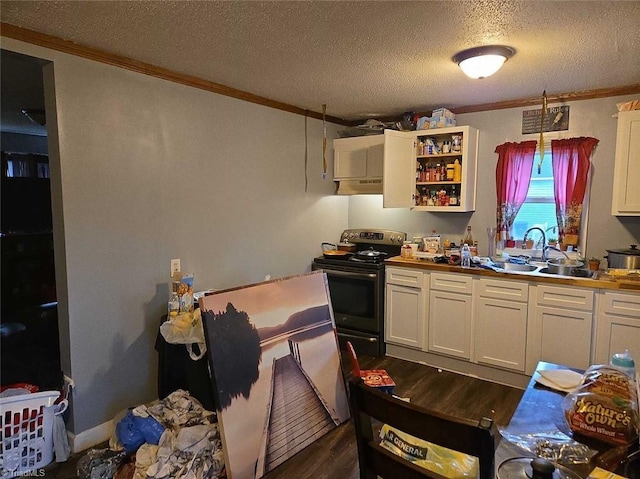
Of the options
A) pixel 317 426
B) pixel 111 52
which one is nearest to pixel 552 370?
pixel 317 426

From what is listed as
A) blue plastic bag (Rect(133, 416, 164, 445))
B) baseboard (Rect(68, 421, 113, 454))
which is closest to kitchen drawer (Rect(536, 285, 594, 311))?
blue plastic bag (Rect(133, 416, 164, 445))

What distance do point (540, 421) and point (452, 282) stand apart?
2223mm

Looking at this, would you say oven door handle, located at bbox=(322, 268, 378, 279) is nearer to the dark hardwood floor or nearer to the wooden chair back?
the dark hardwood floor

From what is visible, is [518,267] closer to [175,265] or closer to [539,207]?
[539,207]

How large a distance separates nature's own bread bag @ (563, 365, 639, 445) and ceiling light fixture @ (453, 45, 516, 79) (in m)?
1.80

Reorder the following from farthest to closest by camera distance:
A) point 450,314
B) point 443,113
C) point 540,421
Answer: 1. point 443,113
2. point 450,314
3. point 540,421

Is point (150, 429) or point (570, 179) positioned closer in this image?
point (150, 429)

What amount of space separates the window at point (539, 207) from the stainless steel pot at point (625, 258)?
1.66 feet

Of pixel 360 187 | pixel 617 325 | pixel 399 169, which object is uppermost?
pixel 399 169

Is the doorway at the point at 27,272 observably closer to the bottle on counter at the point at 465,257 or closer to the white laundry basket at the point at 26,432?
the white laundry basket at the point at 26,432

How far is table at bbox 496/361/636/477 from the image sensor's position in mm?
1139

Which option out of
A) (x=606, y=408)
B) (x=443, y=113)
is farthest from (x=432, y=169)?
(x=606, y=408)

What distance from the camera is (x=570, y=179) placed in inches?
135

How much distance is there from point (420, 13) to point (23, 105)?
3.71m
